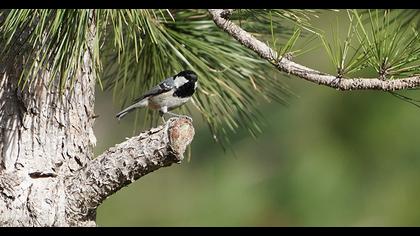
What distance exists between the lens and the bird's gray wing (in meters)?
1.78

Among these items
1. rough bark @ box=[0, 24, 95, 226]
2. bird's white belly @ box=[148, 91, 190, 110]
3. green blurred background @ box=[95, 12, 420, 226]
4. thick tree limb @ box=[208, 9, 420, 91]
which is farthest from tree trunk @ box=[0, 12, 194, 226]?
green blurred background @ box=[95, 12, 420, 226]

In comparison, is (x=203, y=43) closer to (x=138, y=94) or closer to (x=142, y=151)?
(x=138, y=94)

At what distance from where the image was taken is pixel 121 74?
1.92 m

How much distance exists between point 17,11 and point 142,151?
28 centimetres

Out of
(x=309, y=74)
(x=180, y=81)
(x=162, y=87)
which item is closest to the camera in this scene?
(x=309, y=74)

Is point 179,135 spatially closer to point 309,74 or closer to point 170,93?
point 309,74

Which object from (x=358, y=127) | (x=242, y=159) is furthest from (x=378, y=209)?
(x=242, y=159)

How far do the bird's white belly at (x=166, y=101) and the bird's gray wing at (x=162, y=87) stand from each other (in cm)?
2

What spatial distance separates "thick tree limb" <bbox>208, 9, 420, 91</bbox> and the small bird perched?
240mm

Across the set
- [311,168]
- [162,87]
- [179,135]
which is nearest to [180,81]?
[162,87]

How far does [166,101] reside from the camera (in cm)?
186

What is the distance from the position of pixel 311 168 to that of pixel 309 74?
2.41 m

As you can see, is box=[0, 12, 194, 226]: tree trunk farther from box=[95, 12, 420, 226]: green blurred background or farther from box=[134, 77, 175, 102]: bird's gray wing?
box=[95, 12, 420, 226]: green blurred background
